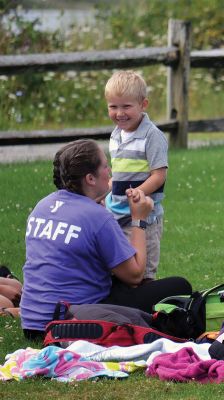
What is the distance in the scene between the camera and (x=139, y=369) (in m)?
5.40

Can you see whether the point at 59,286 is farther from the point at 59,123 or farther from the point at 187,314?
the point at 59,123

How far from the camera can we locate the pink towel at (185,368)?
17.1 ft

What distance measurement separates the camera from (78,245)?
5895 mm

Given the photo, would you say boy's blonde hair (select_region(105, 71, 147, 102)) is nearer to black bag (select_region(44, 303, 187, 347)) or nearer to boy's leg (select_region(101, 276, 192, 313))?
boy's leg (select_region(101, 276, 192, 313))

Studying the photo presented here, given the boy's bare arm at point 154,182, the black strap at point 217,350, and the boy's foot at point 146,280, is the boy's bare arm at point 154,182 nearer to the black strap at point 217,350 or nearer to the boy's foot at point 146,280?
the boy's foot at point 146,280

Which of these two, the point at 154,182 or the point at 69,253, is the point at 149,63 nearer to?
the point at 154,182

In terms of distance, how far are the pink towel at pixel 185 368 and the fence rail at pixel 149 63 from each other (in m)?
7.58

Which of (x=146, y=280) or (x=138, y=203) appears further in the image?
(x=146, y=280)

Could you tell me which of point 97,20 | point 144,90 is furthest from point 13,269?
point 97,20

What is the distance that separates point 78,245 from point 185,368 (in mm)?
947

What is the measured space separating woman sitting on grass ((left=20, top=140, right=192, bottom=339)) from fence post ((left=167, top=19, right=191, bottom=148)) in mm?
8252

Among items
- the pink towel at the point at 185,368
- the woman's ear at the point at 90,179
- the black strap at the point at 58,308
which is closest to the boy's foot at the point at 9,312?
the black strap at the point at 58,308

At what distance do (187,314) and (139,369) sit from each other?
613 mm

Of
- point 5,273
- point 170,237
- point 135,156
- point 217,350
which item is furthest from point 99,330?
point 170,237
